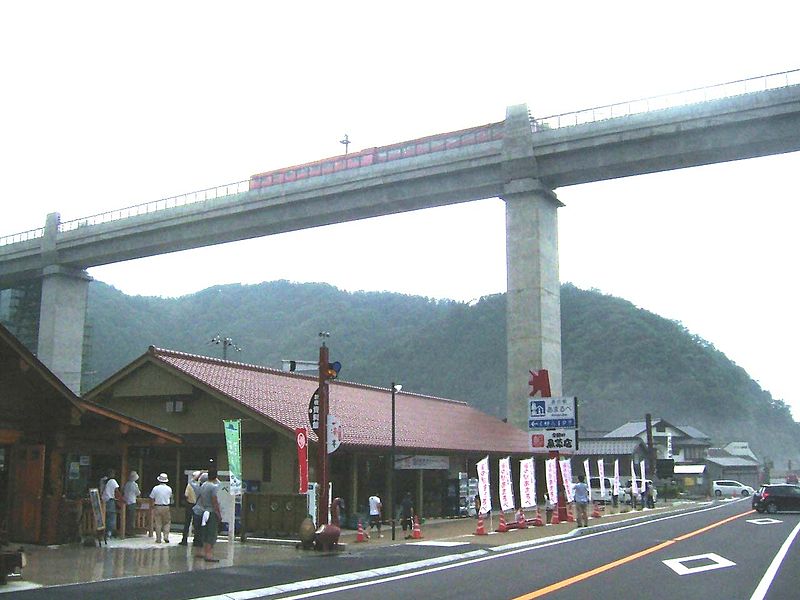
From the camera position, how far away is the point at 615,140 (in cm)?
4212

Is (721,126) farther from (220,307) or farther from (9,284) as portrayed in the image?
(220,307)

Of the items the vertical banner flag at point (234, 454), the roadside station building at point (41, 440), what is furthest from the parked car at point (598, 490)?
the roadside station building at point (41, 440)

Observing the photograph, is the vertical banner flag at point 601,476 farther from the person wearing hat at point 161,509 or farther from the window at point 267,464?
the person wearing hat at point 161,509

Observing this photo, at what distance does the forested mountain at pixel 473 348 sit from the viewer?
13012 cm

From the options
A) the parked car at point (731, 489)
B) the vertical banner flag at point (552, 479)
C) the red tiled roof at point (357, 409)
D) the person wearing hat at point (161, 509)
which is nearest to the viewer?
the person wearing hat at point (161, 509)

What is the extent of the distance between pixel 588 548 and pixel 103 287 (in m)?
128

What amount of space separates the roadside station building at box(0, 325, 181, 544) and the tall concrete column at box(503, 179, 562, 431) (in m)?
27.9

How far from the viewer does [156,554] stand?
16.8 m

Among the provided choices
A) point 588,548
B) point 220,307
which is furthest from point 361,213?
point 220,307

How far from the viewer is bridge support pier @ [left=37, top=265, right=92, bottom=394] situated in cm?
6300

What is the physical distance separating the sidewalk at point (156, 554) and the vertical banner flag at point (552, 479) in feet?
11.8

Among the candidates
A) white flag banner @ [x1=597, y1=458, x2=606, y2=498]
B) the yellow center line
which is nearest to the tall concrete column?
white flag banner @ [x1=597, y1=458, x2=606, y2=498]

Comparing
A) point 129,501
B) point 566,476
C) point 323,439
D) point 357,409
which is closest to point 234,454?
point 129,501

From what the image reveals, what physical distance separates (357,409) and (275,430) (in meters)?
7.41
